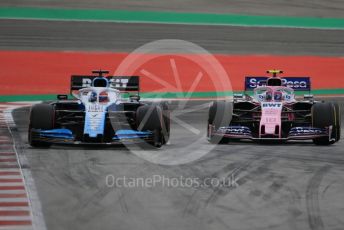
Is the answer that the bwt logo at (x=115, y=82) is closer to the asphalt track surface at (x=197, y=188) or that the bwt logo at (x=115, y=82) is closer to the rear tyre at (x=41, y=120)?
the asphalt track surface at (x=197, y=188)

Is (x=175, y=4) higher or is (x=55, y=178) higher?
(x=175, y=4)

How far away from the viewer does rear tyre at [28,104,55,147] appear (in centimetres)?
1747

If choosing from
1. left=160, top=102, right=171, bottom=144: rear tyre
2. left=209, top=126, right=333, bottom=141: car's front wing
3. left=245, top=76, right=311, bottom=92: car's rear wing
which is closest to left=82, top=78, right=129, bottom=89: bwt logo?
left=160, top=102, right=171, bottom=144: rear tyre

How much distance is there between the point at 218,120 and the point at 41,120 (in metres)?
4.01

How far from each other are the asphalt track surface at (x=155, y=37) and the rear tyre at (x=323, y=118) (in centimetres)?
1843

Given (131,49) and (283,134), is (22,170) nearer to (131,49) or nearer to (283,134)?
(283,134)

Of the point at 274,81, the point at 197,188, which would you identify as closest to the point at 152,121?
the point at 274,81

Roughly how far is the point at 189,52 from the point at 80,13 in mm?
8084

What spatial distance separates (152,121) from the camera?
1761cm

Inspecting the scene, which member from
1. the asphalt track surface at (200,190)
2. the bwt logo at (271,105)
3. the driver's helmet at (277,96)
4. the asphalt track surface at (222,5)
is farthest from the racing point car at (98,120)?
the asphalt track surface at (222,5)

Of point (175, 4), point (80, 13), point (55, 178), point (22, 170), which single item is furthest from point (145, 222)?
point (175, 4)

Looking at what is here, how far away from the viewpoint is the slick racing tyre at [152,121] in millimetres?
17562

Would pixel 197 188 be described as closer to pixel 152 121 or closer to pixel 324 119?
pixel 152 121

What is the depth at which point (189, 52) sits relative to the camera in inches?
1499
